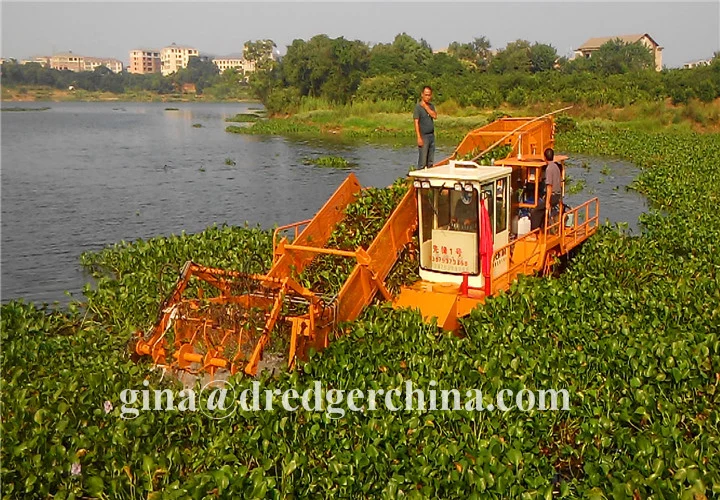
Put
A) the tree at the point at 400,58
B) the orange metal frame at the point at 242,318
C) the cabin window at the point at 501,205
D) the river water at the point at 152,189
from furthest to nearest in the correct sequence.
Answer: the tree at the point at 400,58
the river water at the point at 152,189
the cabin window at the point at 501,205
the orange metal frame at the point at 242,318

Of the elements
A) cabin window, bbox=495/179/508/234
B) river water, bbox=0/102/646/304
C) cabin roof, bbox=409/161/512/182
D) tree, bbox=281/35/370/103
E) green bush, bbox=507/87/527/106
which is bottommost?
river water, bbox=0/102/646/304

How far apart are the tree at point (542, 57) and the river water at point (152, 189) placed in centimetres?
5451

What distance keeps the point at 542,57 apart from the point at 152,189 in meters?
81.9

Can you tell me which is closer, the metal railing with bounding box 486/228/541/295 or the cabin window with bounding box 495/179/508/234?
the metal railing with bounding box 486/228/541/295

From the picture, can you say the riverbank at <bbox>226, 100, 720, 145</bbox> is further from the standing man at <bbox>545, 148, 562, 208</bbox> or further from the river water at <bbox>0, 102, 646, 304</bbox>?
the standing man at <bbox>545, 148, 562, 208</bbox>

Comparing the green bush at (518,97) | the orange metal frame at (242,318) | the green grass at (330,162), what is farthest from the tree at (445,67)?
the orange metal frame at (242,318)

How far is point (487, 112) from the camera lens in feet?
192

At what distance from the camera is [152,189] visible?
101 ft

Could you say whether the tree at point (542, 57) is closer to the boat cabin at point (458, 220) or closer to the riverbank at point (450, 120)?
the riverbank at point (450, 120)

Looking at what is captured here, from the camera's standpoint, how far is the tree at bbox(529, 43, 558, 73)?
315 feet

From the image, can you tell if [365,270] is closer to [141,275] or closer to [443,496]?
[443,496]

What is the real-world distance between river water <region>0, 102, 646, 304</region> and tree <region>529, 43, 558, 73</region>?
54511 millimetres

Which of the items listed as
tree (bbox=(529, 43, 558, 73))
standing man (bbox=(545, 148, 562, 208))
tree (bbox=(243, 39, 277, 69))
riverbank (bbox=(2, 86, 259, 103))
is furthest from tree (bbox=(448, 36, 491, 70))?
standing man (bbox=(545, 148, 562, 208))

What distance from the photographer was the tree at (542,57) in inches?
3775
